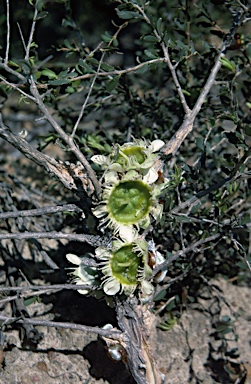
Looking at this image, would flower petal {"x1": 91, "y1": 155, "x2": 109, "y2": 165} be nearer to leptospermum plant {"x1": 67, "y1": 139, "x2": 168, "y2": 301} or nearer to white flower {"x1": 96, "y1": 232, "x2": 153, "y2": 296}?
leptospermum plant {"x1": 67, "y1": 139, "x2": 168, "y2": 301}

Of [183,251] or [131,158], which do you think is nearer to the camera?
[131,158]

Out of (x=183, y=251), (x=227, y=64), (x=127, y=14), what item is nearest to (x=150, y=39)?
(x=127, y=14)

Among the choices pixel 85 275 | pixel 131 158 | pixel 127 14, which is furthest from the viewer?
pixel 127 14

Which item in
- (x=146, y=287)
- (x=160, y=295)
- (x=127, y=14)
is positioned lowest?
(x=160, y=295)

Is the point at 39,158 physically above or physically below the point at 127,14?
below

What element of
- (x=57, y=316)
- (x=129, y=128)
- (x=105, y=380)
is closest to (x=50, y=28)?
(x=129, y=128)

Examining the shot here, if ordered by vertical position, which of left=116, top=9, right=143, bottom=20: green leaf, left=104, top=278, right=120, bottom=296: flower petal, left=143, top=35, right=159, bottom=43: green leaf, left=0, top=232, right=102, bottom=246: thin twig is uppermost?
left=116, top=9, right=143, bottom=20: green leaf

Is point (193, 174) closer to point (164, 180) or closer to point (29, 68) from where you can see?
point (164, 180)

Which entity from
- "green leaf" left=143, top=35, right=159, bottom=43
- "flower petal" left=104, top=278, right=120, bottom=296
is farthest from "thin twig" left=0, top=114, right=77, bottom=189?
"green leaf" left=143, top=35, right=159, bottom=43

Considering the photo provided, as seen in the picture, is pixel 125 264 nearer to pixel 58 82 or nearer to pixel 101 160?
pixel 101 160
